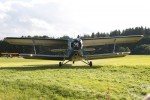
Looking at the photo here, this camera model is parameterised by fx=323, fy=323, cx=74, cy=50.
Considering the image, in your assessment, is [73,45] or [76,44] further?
[73,45]

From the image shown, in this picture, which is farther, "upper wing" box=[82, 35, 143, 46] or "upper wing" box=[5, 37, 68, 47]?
"upper wing" box=[82, 35, 143, 46]

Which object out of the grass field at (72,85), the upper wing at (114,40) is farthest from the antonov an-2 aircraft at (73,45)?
the grass field at (72,85)

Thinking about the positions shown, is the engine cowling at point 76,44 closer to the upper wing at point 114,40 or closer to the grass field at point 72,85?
the upper wing at point 114,40

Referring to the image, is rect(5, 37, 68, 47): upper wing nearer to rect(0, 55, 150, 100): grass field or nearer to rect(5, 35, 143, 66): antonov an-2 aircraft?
rect(5, 35, 143, 66): antonov an-2 aircraft

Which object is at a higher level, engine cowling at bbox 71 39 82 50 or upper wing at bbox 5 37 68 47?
upper wing at bbox 5 37 68 47

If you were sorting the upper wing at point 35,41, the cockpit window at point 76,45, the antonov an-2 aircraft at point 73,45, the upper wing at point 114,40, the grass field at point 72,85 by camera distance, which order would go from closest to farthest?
the grass field at point 72,85 < the cockpit window at point 76,45 < the antonov an-2 aircraft at point 73,45 < the upper wing at point 35,41 < the upper wing at point 114,40

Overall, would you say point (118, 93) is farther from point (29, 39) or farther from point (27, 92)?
point (29, 39)

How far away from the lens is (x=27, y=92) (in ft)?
50.1

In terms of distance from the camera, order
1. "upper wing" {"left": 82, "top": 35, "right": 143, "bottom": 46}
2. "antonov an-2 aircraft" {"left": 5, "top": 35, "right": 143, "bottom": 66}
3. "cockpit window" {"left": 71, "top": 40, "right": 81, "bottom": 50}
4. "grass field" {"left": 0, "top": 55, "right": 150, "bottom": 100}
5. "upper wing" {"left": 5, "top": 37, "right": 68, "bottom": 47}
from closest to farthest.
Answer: "grass field" {"left": 0, "top": 55, "right": 150, "bottom": 100}
"cockpit window" {"left": 71, "top": 40, "right": 81, "bottom": 50}
"antonov an-2 aircraft" {"left": 5, "top": 35, "right": 143, "bottom": 66}
"upper wing" {"left": 5, "top": 37, "right": 68, "bottom": 47}
"upper wing" {"left": 82, "top": 35, "right": 143, "bottom": 46}

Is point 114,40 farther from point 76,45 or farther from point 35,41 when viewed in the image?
point 35,41

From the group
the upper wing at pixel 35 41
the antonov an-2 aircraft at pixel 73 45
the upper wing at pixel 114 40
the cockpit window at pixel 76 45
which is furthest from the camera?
the upper wing at pixel 114 40

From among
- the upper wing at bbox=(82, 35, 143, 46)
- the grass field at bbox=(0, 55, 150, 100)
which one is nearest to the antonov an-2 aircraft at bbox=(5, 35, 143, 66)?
the upper wing at bbox=(82, 35, 143, 46)

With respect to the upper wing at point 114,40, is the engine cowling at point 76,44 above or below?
below

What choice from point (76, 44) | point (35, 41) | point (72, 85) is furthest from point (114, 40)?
point (72, 85)
